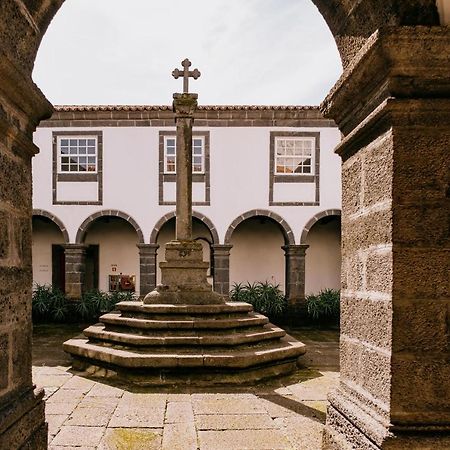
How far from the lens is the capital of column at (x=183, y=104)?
626cm

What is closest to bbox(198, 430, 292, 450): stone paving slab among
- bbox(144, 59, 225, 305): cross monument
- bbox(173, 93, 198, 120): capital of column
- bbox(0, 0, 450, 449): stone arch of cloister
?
bbox(0, 0, 450, 449): stone arch of cloister

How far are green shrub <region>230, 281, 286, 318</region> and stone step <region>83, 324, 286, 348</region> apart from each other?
217 inches

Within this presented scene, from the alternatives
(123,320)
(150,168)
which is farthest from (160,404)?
(150,168)

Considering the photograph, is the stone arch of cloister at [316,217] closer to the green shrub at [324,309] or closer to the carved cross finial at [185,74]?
the green shrub at [324,309]

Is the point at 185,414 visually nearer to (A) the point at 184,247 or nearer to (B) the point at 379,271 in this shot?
(B) the point at 379,271

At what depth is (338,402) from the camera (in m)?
2.16

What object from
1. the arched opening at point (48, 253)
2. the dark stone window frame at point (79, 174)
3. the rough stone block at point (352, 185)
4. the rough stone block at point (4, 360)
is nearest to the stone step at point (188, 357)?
the rough stone block at point (4, 360)

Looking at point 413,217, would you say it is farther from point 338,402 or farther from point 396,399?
point 338,402

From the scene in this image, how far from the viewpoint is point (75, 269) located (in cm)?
1099

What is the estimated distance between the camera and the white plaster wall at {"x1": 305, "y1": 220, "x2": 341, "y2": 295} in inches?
493

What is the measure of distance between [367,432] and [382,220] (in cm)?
91

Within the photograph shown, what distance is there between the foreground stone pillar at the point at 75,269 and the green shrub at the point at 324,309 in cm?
596

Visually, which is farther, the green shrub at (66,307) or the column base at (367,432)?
the green shrub at (66,307)

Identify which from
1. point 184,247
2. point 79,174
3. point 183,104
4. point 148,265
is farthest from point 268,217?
point 183,104
